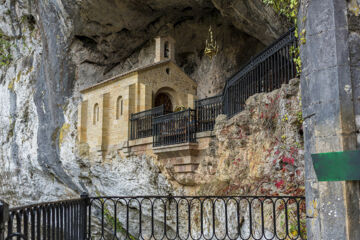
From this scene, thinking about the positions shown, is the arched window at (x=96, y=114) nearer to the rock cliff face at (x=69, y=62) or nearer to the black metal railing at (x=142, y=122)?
the rock cliff face at (x=69, y=62)

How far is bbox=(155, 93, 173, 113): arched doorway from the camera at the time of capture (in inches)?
674

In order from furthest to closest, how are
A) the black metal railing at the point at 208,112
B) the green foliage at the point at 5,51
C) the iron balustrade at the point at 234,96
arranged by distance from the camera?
the green foliage at the point at 5,51, the black metal railing at the point at 208,112, the iron balustrade at the point at 234,96

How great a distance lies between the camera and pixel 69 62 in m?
19.6

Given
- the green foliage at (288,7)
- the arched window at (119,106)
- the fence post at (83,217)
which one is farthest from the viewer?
the arched window at (119,106)

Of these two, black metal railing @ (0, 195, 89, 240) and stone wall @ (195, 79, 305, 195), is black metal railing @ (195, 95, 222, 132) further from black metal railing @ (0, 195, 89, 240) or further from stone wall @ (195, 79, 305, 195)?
black metal railing @ (0, 195, 89, 240)

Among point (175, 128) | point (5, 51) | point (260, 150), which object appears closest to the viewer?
point (260, 150)

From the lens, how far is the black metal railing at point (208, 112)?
39.1 feet

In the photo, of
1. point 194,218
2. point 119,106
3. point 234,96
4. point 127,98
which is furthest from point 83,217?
point 119,106

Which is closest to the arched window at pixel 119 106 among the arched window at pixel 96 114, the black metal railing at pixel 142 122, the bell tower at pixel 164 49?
the black metal railing at pixel 142 122

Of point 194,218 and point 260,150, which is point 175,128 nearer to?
point 194,218

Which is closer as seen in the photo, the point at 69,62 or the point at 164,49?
the point at 164,49

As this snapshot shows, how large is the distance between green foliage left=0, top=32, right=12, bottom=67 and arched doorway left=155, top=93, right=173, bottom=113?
36.1ft

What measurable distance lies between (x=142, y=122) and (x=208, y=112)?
357 cm

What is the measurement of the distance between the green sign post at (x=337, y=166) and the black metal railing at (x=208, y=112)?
8.26 meters
